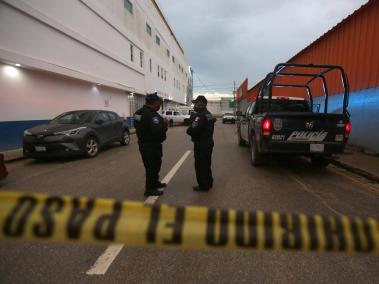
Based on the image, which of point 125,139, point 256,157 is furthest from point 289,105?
point 125,139

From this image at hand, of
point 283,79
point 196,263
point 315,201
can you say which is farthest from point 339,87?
point 196,263

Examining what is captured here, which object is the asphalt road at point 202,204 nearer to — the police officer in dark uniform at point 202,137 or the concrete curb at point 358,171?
the concrete curb at point 358,171

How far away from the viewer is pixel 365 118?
356 inches

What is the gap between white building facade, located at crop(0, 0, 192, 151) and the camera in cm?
998

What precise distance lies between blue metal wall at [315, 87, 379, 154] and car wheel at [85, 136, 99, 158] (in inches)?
345

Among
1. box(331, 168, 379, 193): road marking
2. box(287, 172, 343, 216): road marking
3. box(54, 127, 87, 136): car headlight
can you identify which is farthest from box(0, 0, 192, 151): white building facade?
box(331, 168, 379, 193): road marking

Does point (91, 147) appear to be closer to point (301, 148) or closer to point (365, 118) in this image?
point (301, 148)

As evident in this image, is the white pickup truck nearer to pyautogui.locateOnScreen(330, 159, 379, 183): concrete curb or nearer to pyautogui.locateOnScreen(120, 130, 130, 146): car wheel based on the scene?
pyautogui.locateOnScreen(120, 130, 130, 146): car wheel

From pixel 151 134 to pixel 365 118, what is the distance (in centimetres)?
791

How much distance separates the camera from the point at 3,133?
9656mm

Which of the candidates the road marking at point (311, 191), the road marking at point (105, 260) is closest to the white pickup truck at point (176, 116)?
the road marking at point (311, 191)

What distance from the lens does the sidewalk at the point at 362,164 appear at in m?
6.18

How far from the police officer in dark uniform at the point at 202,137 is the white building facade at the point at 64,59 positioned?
8031 millimetres

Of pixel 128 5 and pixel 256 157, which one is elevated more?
pixel 128 5
